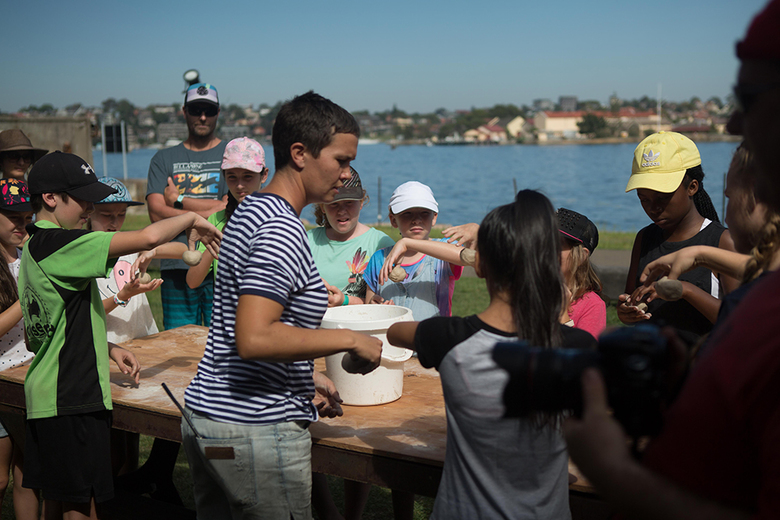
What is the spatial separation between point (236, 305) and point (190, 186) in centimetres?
344

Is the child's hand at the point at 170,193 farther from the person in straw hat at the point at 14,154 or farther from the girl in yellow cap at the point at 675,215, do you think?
the girl in yellow cap at the point at 675,215

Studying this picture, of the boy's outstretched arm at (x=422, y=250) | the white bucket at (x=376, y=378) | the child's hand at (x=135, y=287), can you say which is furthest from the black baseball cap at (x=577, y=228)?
the child's hand at (x=135, y=287)

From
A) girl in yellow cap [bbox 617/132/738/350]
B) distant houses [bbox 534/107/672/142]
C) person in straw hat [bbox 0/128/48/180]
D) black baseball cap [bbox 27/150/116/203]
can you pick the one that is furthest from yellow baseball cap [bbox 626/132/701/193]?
distant houses [bbox 534/107/672/142]

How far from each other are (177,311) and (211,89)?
198 cm

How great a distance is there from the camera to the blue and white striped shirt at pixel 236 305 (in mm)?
1784

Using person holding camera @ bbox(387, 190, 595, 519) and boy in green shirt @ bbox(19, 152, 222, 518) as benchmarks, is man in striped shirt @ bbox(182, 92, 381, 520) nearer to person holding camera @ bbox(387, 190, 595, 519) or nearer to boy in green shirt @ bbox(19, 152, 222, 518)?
person holding camera @ bbox(387, 190, 595, 519)

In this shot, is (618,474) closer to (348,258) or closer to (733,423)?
(733,423)

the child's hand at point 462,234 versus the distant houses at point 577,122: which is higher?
the distant houses at point 577,122

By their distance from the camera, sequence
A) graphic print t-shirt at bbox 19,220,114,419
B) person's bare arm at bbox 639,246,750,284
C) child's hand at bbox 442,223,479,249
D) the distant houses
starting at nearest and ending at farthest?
person's bare arm at bbox 639,246,750,284 → graphic print t-shirt at bbox 19,220,114,419 → child's hand at bbox 442,223,479,249 → the distant houses

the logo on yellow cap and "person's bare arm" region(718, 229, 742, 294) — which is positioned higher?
the logo on yellow cap

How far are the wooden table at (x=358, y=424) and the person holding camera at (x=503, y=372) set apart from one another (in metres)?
0.35

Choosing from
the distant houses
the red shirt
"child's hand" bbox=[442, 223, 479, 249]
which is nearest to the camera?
the red shirt

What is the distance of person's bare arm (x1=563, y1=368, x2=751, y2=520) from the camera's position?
2.96ft

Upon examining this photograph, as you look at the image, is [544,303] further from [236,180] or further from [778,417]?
[236,180]
